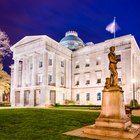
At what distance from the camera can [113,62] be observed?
11539 mm

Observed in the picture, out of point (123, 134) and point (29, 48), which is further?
point (29, 48)

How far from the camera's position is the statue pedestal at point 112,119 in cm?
1015

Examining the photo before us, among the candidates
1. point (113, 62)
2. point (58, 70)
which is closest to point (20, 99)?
point (58, 70)

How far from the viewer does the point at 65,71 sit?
54.9 meters

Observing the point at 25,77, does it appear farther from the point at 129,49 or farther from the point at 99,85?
the point at 129,49

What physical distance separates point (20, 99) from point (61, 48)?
53.6 ft

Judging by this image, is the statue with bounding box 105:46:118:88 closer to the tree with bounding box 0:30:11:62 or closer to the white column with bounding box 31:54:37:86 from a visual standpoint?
the tree with bounding box 0:30:11:62

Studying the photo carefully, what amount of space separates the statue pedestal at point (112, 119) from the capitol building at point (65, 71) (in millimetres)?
35697

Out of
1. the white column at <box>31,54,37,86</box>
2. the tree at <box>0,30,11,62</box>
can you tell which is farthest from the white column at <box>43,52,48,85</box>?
the tree at <box>0,30,11,62</box>

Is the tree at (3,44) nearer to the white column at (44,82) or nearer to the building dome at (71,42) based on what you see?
the white column at (44,82)

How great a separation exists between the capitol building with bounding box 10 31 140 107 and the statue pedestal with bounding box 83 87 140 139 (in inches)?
1405

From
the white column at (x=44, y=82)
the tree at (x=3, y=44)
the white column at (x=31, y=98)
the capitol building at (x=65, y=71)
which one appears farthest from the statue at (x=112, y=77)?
the white column at (x=31, y=98)

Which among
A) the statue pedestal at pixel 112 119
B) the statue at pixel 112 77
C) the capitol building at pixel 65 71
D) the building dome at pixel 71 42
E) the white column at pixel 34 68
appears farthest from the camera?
the building dome at pixel 71 42

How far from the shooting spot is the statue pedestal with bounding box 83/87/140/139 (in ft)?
33.3
